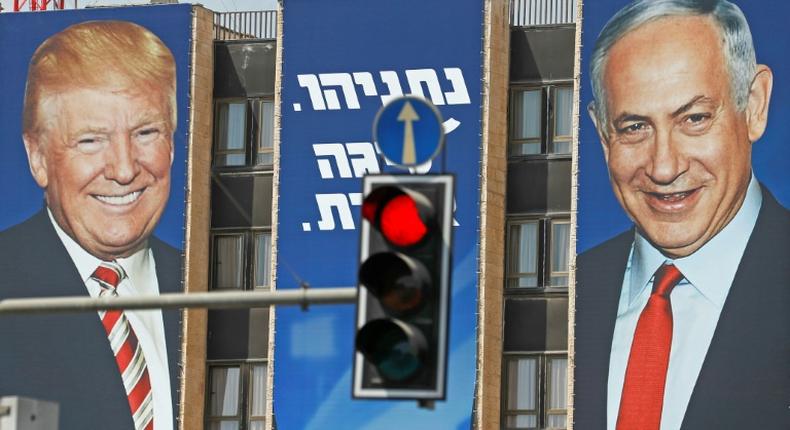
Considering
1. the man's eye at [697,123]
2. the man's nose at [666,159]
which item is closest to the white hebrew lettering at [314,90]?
the man's nose at [666,159]

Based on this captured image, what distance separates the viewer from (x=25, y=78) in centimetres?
5266

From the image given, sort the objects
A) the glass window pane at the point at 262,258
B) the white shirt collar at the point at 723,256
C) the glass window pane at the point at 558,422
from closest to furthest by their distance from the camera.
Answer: the white shirt collar at the point at 723,256 < the glass window pane at the point at 558,422 < the glass window pane at the point at 262,258

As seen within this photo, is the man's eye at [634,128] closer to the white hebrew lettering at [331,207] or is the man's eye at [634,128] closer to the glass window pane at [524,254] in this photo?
the glass window pane at [524,254]

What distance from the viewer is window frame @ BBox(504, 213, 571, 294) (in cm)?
4959

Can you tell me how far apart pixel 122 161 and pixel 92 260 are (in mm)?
2599

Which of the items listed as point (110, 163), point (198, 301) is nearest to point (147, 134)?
point (110, 163)

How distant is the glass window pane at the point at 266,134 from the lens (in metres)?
52.1

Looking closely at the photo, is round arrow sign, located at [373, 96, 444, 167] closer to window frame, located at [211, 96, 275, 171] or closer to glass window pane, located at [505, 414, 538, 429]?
glass window pane, located at [505, 414, 538, 429]

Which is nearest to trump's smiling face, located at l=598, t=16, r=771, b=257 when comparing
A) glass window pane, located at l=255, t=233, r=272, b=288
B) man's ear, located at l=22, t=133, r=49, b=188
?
glass window pane, located at l=255, t=233, r=272, b=288

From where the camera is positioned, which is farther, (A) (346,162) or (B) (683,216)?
(A) (346,162)

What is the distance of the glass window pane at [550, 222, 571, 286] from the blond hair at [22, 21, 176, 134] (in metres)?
9.97

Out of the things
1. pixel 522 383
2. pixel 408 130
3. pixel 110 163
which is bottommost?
pixel 522 383

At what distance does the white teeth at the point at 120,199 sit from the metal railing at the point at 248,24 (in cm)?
463

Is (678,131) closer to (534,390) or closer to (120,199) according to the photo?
(534,390)
